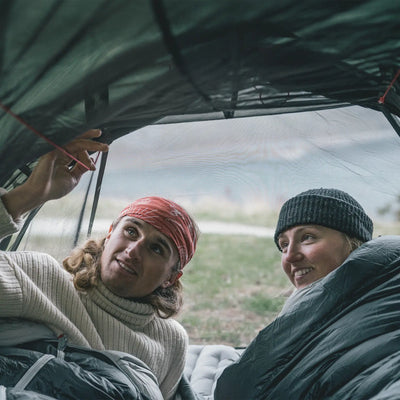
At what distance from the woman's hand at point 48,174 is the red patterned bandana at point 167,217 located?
0.98 feet

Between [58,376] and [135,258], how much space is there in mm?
382

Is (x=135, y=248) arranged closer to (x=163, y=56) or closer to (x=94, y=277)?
(x=94, y=277)

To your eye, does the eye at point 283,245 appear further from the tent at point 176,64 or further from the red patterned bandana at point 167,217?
the tent at point 176,64

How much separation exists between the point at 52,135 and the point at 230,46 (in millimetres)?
332

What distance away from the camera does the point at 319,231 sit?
124 centimetres

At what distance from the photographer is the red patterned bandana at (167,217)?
4.01 feet

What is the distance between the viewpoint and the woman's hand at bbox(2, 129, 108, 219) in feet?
2.91

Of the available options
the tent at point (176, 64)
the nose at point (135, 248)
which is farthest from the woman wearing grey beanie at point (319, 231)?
the nose at point (135, 248)

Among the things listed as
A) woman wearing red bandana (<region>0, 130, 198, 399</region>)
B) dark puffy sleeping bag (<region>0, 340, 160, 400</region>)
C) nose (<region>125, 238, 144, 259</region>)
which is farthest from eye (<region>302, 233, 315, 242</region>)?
dark puffy sleeping bag (<region>0, 340, 160, 400</region>)

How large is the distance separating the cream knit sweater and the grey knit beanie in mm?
452

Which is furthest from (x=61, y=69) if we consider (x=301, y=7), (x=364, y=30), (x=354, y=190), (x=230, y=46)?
(x=354, y=190)

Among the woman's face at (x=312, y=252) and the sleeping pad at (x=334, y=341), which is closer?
the sleeping pad at (x=334, y=341)

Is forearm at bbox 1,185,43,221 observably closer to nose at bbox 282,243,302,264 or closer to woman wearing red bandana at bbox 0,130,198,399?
woman wearing red bandana at bbox 0,130,198,399

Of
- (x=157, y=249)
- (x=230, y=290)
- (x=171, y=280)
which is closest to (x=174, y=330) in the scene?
(x=171, y=280)
